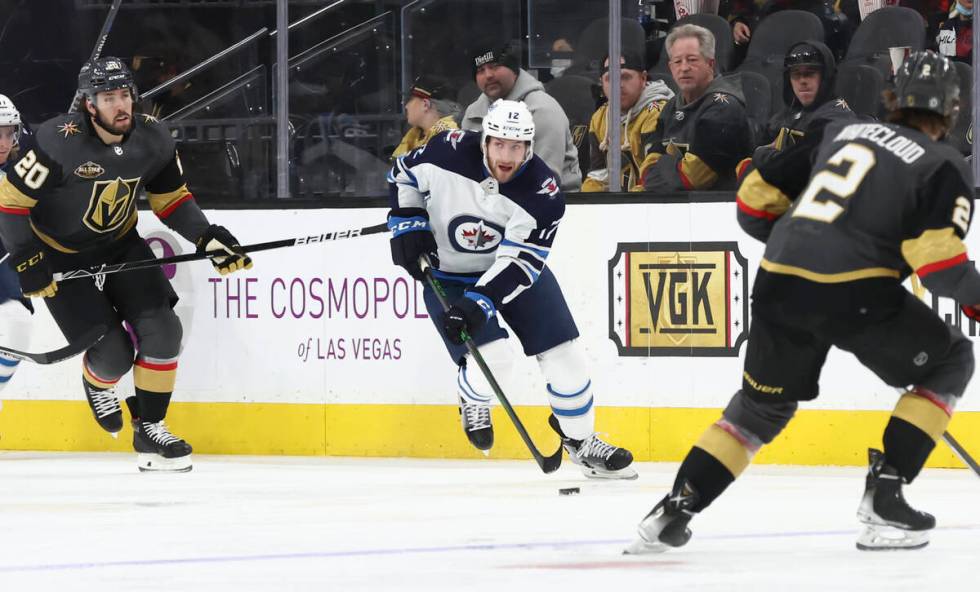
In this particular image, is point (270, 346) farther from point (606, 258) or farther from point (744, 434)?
point (744, 434)

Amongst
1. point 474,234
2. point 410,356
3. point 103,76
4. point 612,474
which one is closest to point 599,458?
point 612,474

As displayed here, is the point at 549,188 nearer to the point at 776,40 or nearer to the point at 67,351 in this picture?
the point at 776,40

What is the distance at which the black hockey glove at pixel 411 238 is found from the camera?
17.3ft

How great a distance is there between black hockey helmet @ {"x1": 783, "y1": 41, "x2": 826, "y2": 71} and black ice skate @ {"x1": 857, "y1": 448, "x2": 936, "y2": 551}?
2.24m

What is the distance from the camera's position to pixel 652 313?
5.62m

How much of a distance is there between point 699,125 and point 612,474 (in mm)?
1180

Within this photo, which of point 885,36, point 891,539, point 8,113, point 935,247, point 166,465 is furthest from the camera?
point 8,113

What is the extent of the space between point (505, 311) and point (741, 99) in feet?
3.39

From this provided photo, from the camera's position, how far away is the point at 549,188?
Result: 5145 mm

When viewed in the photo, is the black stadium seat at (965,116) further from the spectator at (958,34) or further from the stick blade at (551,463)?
the stick blade at (551,463)

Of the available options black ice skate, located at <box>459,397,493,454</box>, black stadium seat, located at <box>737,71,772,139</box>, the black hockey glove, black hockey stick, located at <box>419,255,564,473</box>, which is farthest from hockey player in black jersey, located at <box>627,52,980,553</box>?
black stadium seat, located at <box>737,71,772,139</box>

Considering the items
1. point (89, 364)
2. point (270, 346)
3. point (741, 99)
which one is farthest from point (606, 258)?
point (89, 364)

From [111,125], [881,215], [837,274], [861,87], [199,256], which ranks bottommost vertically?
[199,256]

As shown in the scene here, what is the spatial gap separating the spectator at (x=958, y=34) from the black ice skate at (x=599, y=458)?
158cm
